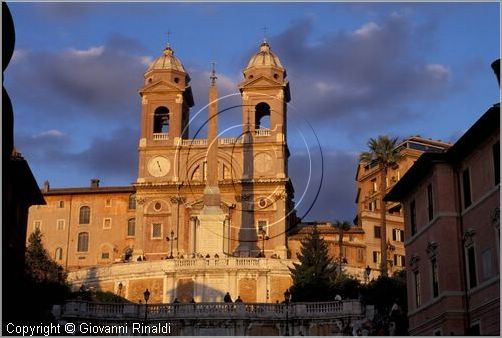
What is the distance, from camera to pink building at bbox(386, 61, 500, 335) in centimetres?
3462

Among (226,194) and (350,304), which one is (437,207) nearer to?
(350,304)

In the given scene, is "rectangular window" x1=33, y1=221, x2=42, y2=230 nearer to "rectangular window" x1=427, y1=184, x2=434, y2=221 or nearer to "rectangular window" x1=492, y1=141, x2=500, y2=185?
"rectangular window" x1=427, y1=184, x2=434, y2=221

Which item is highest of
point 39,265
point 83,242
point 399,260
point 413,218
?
point 83,242

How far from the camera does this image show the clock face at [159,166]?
10419 cm

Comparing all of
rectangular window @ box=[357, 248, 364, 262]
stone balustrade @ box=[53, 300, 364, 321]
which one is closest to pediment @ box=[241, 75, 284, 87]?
rectangular window @ box=[357, 248, 364, 262]

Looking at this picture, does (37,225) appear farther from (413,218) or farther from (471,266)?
(471,266)

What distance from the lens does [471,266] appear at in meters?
37.1

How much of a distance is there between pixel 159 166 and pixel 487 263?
7195 centimetres

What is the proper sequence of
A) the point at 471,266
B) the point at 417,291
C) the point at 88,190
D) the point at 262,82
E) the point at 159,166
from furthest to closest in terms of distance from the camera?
the point at 88,190 < the point at 262,82 < the point at 159,166 < the point at 417,291 < the point at 471,266

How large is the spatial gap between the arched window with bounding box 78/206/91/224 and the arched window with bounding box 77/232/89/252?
151 centimetres

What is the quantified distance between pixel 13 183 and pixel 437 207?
19.1 metres

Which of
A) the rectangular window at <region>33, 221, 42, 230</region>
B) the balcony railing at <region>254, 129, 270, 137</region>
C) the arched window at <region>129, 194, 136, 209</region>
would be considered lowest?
the rectangular window at <region>33, 221, 42, 230</region>

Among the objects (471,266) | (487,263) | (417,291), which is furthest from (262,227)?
(487,263)

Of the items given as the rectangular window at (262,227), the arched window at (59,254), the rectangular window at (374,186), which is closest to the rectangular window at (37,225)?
the arched window at (59,254)
